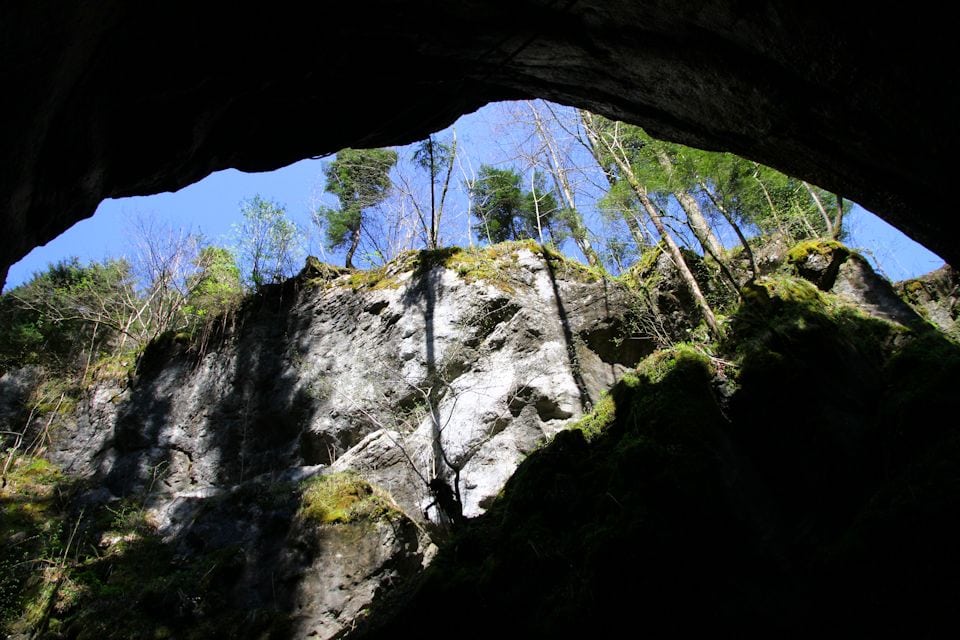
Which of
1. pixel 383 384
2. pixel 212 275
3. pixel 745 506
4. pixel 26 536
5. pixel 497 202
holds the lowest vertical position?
pixel 745 506

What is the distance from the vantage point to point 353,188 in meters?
19.9

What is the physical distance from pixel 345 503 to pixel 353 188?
1505cm

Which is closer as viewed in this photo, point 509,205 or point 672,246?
point 672,246

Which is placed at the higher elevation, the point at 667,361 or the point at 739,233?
the point at 739,233

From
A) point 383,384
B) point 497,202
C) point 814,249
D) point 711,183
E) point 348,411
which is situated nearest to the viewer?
point 814,249

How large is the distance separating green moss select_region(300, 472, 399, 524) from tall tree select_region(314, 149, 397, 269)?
12.1 metres

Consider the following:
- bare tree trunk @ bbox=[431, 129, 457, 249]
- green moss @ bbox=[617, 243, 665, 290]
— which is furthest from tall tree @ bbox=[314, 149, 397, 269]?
green moss @ bbox=[617, 243, 665, 290]

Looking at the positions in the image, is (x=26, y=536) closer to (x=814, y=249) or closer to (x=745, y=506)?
(x=745, y=506)

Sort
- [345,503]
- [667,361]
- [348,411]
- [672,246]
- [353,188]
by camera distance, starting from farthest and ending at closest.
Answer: [353,188]
[348,411]
[672,246]
[345,503]
[667,361]

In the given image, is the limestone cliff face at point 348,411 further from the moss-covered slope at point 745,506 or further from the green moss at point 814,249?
the green moss at point 814,249

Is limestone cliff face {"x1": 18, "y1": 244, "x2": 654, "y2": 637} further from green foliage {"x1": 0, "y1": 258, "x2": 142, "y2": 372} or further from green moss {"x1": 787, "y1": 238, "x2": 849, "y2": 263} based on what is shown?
green foliage {"x1": 0, "y1": 258, "x2": 142, "y2": 372}

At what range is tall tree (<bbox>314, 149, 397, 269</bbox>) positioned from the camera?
754 inches

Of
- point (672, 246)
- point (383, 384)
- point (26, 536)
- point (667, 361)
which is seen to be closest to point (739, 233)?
point (672, 246)

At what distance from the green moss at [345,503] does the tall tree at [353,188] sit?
475 inches
